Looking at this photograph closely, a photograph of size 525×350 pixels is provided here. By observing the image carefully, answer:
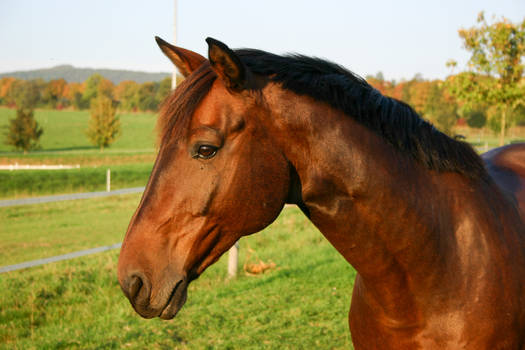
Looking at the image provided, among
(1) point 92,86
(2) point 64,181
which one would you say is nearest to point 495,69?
(2) point 64,181

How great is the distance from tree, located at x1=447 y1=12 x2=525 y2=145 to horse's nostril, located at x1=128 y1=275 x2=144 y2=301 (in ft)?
49.0

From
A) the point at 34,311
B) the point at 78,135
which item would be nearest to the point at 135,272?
the point at 34,311

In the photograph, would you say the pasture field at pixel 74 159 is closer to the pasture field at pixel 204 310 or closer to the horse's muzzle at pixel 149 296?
the horse's muzzle at pixel 149 296

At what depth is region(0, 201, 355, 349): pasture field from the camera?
4.57m

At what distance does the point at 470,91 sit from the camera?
49.7 ft

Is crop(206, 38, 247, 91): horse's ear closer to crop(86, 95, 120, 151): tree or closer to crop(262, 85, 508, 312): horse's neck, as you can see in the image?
crop(262, 85, 508, 312): horse's neck

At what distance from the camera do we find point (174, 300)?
5.32 feet

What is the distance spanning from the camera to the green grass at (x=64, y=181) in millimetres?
22722

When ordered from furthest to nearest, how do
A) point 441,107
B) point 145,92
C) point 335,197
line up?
point 145,92, point 441,107, point 335,197

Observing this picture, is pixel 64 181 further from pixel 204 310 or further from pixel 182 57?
pixel 182 57

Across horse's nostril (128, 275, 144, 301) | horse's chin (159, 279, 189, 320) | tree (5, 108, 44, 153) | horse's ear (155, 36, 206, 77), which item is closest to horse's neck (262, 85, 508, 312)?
horse's ear (155, 36, 206, 77)

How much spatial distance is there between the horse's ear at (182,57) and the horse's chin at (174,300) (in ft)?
2.96

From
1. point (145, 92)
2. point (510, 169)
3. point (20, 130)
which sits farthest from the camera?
point (145, 92)

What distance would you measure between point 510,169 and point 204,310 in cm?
387
